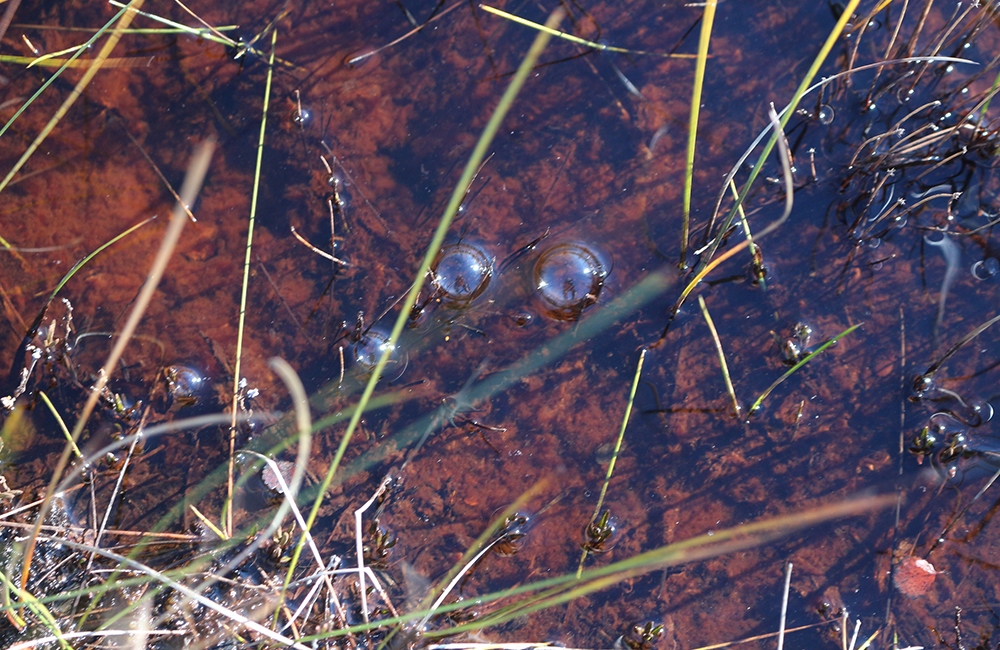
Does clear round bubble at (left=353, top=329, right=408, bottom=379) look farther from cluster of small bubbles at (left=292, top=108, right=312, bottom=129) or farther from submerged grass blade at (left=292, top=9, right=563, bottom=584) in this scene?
cluster of small bubbles at (left=292, top=108, right=312, bottom=129)

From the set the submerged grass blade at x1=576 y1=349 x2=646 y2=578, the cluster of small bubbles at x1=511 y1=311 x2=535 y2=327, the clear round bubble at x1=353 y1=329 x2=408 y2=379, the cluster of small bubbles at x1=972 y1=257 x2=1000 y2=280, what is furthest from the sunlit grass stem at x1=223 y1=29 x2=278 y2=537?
the cluster of small bubbles at x1=972 y1=257 x2=1000 y2=280

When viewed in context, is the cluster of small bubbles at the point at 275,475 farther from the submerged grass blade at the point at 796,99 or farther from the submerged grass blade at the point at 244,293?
the submerged grass blade at the point at 796,99

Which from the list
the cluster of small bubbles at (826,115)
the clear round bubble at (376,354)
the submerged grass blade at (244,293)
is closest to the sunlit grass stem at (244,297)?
the submerged grass blade at (244,293)

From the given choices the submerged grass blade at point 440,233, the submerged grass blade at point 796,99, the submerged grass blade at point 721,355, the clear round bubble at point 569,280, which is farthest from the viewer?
the clear round bubble at point 569,280

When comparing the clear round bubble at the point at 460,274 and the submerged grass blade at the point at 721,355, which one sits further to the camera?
the clear round bubble at the point at 460,274

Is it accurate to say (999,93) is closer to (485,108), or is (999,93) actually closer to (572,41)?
(572,41)

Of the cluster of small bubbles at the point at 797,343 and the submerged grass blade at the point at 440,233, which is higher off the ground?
the submerged grass blade at the point at 440,233

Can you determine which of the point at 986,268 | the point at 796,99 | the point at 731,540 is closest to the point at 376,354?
the point at 731,540

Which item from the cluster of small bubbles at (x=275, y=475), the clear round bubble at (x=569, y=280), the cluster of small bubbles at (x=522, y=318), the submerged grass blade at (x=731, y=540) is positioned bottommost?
the submerged grass blade at (x=731, y=540)
